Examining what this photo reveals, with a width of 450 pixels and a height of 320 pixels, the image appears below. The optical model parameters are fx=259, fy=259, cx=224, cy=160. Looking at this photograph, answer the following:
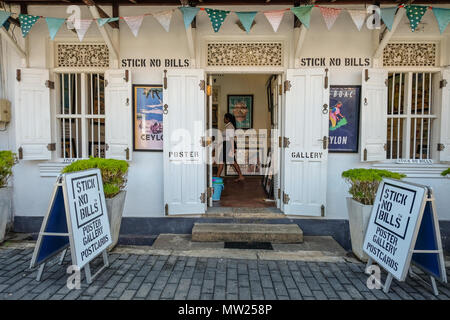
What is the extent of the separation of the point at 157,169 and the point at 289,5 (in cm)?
361

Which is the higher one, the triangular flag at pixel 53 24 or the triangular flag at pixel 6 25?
the triangular flag at pixel 6 25

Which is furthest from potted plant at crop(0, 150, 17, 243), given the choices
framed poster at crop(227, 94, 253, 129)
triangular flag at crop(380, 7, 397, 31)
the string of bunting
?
framed poster at crop(227, 94, 253, 129)

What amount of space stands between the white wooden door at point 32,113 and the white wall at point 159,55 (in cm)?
28

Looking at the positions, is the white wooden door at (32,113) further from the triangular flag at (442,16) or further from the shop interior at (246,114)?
the triangular flag at (442,16)

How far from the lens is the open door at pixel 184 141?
4.44 metres

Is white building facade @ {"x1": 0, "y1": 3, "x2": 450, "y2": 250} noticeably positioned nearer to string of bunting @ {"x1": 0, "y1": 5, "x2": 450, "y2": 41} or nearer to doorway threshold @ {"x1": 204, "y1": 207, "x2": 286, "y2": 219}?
doorway threshold @ {"x1": 204, "y1": 207, "x2": 286, "y2": 219}

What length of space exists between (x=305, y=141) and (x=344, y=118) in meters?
0.83

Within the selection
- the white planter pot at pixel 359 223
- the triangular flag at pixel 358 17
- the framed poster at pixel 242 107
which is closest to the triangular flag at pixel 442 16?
the triangular flag at pixel 358 17

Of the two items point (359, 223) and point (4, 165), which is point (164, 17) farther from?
point (359, 223)

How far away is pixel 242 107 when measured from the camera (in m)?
8.70

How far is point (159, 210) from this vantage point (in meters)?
4.71

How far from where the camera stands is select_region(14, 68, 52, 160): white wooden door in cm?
445

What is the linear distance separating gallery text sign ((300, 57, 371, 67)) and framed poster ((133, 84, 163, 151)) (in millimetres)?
2617
